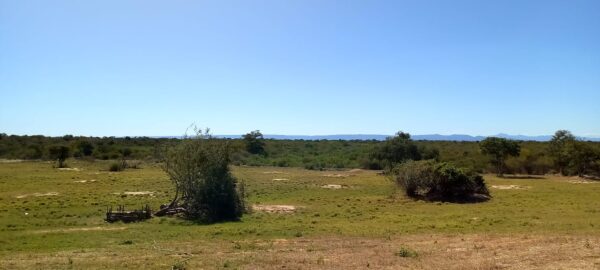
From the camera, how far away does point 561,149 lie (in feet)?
189

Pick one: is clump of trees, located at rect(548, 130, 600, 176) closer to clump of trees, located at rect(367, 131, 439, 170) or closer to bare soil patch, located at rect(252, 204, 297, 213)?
clump of trees, located at rect(367, 131, 439, 170)

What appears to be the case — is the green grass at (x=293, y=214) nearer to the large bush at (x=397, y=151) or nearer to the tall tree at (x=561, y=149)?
the tall tree at (x=561, y=149)

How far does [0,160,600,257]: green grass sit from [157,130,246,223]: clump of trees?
1.47 m

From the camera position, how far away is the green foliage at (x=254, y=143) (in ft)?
332

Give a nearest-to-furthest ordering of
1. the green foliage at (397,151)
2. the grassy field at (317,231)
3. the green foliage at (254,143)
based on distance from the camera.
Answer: the grassy field at (317,231), the green foliage at (397,151), the green foliage at (254,143)

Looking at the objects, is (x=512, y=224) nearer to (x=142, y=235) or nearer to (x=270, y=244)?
(x=270, y=244)

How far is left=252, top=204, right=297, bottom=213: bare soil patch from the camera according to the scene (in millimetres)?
32141

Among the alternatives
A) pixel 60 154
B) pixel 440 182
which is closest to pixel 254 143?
pixel 60 154

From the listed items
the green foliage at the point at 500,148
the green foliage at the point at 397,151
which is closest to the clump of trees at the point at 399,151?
the green foliage at the point at 397,151

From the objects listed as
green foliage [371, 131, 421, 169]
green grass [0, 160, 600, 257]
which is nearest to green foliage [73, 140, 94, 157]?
green grass [0, 160, 600, 257]

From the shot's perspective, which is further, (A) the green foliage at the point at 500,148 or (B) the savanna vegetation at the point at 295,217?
(A) the green foliage at the point at 500,148

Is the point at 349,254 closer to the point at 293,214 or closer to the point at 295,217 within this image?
the point at 295,217

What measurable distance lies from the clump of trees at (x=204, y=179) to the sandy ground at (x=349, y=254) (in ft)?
30.1

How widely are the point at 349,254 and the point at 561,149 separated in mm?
48861
